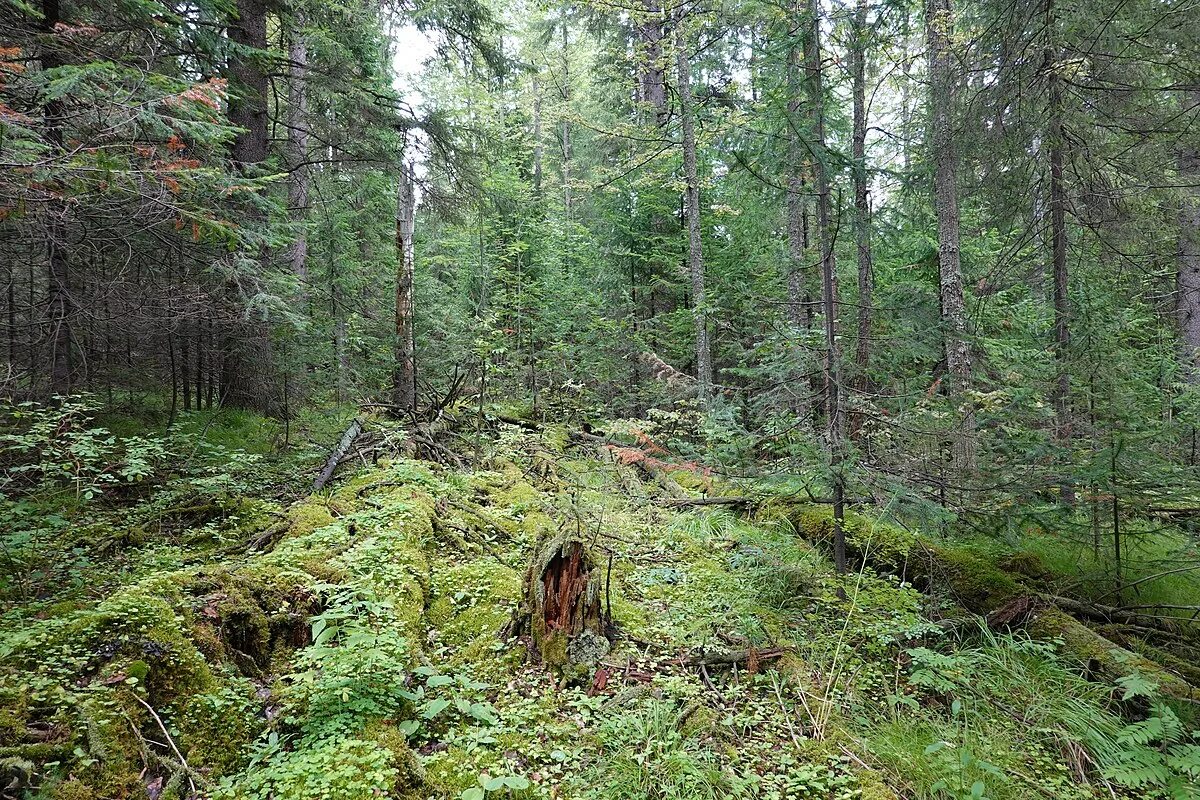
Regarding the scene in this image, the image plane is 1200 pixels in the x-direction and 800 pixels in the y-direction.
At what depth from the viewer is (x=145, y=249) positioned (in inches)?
293

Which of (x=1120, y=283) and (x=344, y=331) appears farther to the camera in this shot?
(x=344, y=331)

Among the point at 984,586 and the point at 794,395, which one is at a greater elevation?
the point at 794,395

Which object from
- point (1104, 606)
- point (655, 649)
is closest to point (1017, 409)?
point (1104, 606)

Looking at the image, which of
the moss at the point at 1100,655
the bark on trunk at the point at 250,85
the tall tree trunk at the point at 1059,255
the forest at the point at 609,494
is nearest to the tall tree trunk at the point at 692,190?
the forest at the point at 609,494

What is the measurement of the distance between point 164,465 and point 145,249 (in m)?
3.05

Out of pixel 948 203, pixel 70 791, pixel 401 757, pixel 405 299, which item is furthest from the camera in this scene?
pixel 405 299

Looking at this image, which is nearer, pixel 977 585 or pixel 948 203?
pixel 977 585

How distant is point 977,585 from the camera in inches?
198

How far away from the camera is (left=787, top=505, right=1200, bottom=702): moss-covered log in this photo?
3824 mm

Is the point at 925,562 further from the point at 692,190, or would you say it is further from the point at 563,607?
the point at 692,190

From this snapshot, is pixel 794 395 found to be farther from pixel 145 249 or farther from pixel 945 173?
pixel 145 249

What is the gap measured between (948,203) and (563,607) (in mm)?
8687

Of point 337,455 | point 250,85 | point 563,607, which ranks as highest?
point 250,85

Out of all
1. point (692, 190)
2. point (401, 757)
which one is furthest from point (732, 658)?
point (692, 190)
